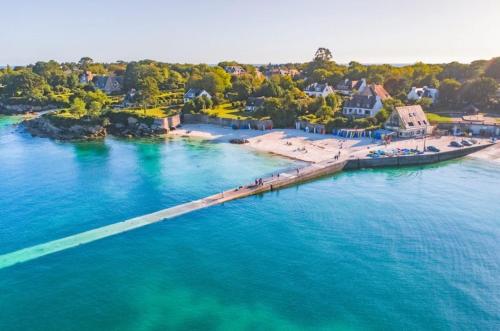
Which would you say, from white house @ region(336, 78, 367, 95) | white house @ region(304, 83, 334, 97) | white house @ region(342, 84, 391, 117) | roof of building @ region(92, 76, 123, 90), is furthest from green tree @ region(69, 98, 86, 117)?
white house @ region(336, 78, 367, 95)

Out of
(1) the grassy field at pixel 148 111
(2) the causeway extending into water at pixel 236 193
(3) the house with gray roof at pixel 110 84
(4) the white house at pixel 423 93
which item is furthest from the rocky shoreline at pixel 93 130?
(4) the white house at pixel 423 93

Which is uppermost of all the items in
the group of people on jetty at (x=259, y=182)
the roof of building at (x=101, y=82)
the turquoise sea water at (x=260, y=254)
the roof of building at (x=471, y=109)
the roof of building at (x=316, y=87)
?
the roof of building at (x=101, y=82)

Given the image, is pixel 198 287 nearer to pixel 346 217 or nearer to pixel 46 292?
pixel 46 292

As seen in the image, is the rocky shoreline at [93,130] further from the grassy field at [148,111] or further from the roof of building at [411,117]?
the roof of building at [411,117]

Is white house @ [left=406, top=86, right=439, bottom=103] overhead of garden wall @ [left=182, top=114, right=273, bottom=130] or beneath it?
overhead

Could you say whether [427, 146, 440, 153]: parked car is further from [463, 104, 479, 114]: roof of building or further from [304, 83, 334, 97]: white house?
[304, 83, 334, 97]: white house

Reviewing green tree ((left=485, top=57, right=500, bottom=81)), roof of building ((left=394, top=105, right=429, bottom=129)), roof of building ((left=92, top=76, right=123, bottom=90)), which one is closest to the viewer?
roof of building ((left=394, top=105, right=429, bottom=129))
